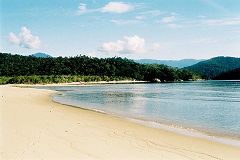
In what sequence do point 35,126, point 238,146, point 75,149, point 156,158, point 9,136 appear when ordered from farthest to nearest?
point 35,126 → point 238,146 → point 9,136 → point 75,149 → point 156,158

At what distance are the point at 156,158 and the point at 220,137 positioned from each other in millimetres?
8811

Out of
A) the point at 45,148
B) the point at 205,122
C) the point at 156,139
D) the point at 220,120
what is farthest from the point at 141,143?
the point at 220,120

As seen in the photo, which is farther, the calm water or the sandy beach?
the calm water

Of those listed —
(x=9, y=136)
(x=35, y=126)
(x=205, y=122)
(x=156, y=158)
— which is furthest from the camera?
(x=205, y=122)

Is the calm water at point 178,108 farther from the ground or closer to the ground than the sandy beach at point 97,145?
closer to the ground

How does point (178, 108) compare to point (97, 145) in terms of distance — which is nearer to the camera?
point (97, 145)

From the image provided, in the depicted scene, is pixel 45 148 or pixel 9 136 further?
pixel 9 136

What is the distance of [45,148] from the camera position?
13.8 m

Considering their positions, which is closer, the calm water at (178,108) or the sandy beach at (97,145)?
the sandy beach at (97,145)

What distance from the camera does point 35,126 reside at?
19719 mm

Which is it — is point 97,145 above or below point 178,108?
above

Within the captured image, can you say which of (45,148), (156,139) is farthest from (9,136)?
(156,139)

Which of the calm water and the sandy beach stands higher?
the sandy beach

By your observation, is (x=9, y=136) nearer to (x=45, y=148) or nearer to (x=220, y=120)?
(x=45, y=148)
